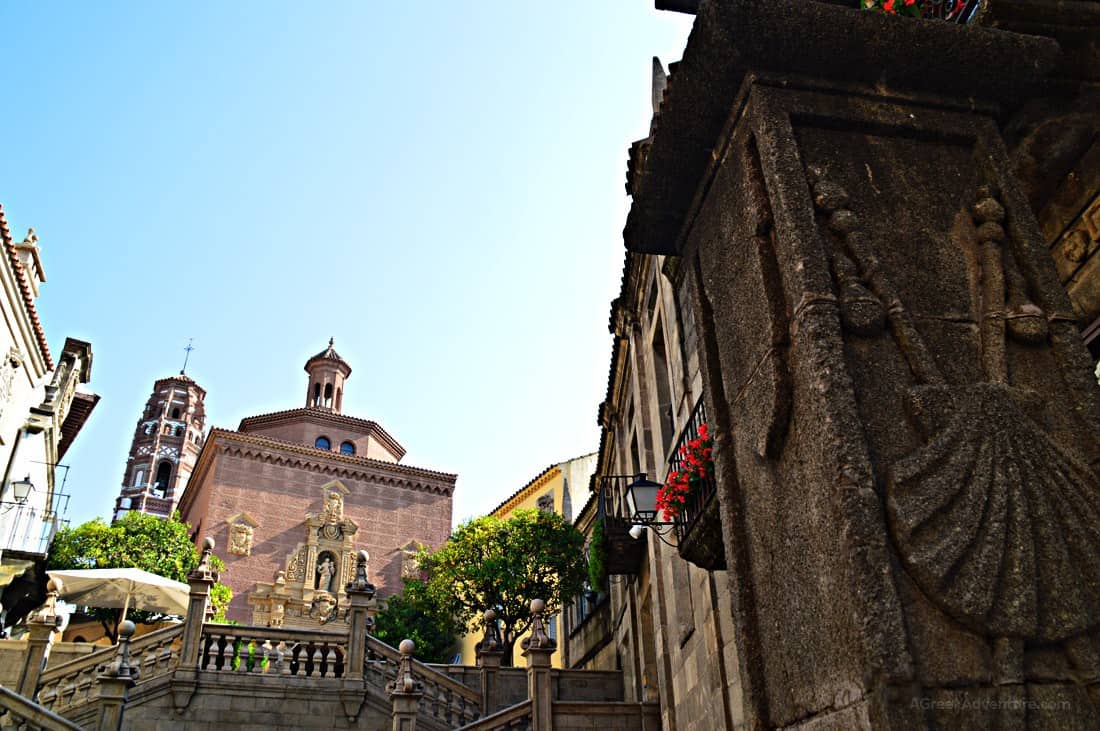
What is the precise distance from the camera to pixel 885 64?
11.6 ft

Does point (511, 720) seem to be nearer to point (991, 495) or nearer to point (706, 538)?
point (706, 538)

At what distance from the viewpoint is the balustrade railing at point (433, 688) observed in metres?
14.2

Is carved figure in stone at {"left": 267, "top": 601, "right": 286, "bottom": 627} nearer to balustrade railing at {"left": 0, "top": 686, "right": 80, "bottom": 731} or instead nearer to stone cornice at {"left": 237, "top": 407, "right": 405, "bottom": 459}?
stone cornice at {"left": 237, "top": 407, "right": 405, "bottom": 459}

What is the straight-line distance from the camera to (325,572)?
34.2 metres

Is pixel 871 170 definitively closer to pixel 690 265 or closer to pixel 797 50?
pixel 797 50

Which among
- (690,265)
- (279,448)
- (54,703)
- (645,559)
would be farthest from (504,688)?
(279,448)

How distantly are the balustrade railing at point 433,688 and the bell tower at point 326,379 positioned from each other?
31.1 meters

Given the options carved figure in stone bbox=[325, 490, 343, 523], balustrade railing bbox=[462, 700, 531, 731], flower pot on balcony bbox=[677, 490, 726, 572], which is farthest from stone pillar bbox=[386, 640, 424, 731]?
carved figure in stone bbox=[325, 490, 343, 523]

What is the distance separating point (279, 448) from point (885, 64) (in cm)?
3625

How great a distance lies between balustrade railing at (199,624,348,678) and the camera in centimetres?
1471


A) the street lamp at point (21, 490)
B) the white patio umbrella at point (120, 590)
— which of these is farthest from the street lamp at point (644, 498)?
the street lamp at point (21, 490)

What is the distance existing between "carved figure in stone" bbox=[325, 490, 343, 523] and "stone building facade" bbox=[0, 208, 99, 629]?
13.5 meters

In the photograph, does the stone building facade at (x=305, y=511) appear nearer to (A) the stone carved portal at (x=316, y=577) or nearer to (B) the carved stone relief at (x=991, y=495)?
(A) the stone carved portal at (x=316, y=577)

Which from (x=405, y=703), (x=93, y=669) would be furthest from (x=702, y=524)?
(x=93, y=669)
